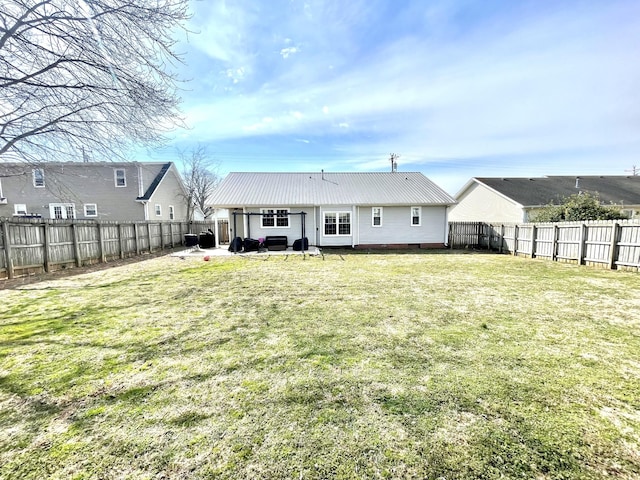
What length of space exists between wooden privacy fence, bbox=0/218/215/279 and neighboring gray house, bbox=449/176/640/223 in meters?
19.6

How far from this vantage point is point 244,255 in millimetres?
13086

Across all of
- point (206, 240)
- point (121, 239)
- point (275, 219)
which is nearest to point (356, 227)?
point (275, 219)

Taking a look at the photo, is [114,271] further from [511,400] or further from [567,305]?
[567,305]

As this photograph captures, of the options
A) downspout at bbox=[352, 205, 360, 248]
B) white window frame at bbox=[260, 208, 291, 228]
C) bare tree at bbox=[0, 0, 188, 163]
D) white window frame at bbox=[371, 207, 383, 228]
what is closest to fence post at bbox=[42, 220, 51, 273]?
bare tree at bbox=[0, 0, 188, 163]

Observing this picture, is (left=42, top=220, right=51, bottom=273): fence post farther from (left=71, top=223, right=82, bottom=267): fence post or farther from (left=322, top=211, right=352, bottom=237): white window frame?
(left=322, top=211, right=352, bottom=237): white window frame

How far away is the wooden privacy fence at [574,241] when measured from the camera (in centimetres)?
870

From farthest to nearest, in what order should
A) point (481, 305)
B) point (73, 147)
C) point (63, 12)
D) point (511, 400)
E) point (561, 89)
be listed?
1. point (561, 89)
2. point (73, 147)
3. point (481, 305)
4. point (63, 12)
5. point (511, 400)

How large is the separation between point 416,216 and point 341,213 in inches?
167

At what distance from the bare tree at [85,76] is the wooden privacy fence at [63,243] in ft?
11.9

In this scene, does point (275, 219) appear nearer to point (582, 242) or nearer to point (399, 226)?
point (399, 226)

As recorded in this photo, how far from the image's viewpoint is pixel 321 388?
8.71ft

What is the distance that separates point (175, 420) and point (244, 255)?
11132 millimetres

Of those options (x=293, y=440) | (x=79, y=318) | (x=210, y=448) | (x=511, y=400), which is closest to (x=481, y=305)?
(x=511, y=400)

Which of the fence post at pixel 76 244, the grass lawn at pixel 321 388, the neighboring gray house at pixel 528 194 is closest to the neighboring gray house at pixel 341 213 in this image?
the neighboring gray house at pixel 528 194
